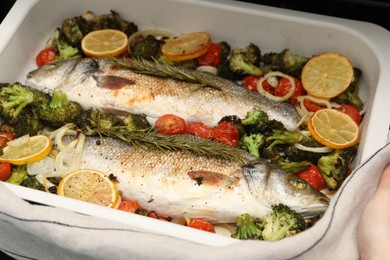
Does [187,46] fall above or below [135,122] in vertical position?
above

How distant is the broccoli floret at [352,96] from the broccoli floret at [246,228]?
3.67 feet

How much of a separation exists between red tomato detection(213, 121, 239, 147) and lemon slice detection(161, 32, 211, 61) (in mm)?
648

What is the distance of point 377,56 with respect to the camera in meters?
3.48

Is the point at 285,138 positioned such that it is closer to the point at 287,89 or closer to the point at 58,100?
the point at 287,89

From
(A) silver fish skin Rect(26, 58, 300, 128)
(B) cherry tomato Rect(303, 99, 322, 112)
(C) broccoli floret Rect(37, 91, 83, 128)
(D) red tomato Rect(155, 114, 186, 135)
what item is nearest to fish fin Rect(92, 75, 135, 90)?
(A) silver fish skin Rect(26, 58, 300, 128)

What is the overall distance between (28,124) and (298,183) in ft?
5.46

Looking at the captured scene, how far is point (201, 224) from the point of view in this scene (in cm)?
307

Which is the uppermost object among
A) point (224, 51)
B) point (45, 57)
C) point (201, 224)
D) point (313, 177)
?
point (224, 51)

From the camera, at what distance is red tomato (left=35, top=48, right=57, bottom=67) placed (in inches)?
156

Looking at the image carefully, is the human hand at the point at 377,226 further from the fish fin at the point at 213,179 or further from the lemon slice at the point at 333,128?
the fish fin at the point at 213,179

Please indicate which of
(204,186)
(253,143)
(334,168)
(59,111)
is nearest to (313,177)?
(334,168)

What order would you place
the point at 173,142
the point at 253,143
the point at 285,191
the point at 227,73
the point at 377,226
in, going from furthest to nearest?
the point at 227,73 → the point at 253,143 → the point at 173,142 → the point at 285,191 → the point at 377,226

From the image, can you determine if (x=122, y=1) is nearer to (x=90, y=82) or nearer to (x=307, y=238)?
(x=90, y=82)

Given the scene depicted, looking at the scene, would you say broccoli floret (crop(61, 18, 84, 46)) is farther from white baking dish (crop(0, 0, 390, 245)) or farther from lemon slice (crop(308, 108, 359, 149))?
lemon slice (crop(308, 108, 359, 149))
